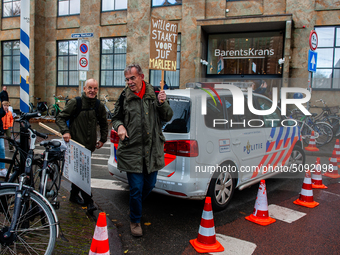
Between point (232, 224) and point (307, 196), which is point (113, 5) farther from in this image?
point (232, 224)

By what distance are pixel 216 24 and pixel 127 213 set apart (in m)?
11.4

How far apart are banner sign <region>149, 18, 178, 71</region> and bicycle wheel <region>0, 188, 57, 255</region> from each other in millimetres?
3592

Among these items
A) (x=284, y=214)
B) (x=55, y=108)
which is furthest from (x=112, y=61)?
(x=284, y=214)

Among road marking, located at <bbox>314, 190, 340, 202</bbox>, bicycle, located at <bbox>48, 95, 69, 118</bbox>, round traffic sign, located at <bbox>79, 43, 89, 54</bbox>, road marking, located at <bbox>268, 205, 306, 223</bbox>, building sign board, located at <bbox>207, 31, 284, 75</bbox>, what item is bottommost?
road marking, located at <bbox>268, 205, 306, 223</bbox>

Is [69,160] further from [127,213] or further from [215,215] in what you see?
[215,215]

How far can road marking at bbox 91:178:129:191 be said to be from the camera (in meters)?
5.41

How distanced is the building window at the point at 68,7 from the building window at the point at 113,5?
1902 mm

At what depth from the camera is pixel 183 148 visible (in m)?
3.90

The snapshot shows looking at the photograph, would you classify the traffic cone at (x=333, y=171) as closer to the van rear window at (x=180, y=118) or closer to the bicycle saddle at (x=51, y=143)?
the van rear window at (x=180, y=118)

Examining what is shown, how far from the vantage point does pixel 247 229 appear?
3816 millimetres

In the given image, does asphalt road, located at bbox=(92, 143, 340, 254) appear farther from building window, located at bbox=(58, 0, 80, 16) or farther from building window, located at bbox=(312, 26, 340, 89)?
building window, located at bbox=(58, 0, 80, 16)

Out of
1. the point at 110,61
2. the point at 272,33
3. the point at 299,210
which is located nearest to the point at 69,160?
the point at 299,210

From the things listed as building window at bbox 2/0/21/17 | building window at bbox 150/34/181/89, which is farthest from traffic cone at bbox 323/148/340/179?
building window at bbox 2/0/21/17

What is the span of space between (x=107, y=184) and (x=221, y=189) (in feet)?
7.65
